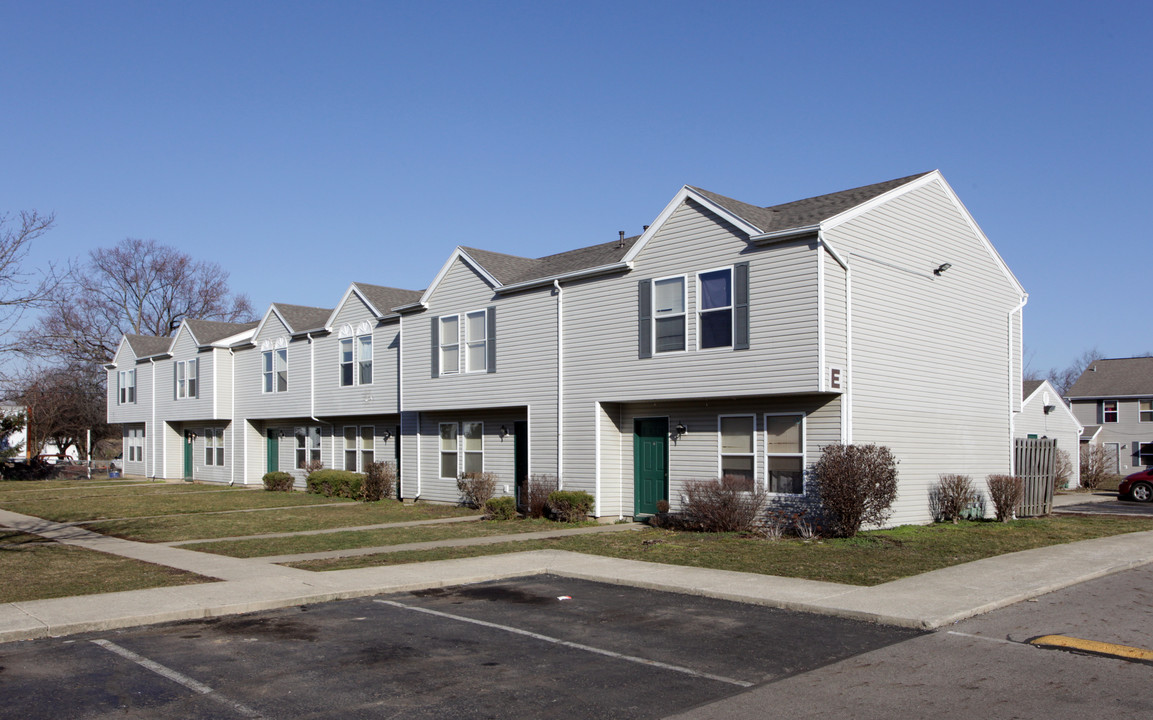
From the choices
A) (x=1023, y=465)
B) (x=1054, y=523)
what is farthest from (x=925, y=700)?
(x=1023, y=465)

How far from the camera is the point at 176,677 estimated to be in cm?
745

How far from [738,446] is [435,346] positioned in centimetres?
985

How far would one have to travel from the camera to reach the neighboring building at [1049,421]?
3198 centimetres

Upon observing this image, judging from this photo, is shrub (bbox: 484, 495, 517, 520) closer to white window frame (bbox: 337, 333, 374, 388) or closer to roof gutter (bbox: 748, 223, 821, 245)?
roof gutter (bbox: 748, 223, 821, 245)

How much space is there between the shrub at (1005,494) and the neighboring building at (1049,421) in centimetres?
1291

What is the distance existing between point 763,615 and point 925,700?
3.32 m

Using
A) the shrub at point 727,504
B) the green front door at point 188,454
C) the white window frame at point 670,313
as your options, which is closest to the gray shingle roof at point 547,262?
the white window frame at point 670,313

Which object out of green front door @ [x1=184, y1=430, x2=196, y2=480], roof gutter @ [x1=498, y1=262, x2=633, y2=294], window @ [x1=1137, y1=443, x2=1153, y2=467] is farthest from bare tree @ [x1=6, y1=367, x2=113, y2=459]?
window @ [x1=1137, y1=443, x2=1153, y2=467]

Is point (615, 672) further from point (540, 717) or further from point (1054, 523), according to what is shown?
point (1054, 523)

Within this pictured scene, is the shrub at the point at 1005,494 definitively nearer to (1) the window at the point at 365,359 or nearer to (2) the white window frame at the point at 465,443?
(2) the white window frame at the point at 465,443

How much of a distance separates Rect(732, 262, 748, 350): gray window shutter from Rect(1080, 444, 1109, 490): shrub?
966 inches

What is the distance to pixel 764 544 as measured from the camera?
15.6 meters

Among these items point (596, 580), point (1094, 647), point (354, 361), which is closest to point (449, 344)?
point (354, 361)

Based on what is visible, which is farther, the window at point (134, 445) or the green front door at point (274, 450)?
the window at point (134, 445)
